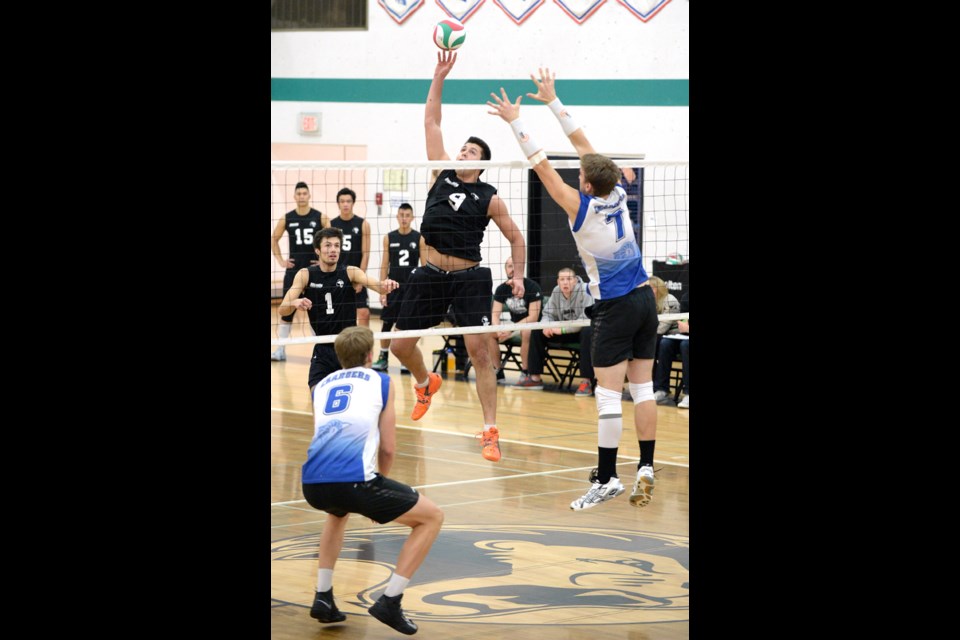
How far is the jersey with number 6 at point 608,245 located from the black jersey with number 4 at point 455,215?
5.30 ft

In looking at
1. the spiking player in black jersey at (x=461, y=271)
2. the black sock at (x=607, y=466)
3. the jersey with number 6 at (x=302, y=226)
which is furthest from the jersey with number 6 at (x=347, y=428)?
the jersey with number 6 at (x=302, y=226)

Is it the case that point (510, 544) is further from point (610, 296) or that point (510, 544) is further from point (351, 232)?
point (351, 232)

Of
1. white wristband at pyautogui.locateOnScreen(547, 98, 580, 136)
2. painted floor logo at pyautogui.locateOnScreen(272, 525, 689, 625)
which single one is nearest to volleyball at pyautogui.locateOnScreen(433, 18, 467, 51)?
white wristband at pyautogui.locateOnScreen(547, 98, 580, 136)

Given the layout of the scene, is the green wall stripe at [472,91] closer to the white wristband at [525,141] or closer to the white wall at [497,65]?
the white wall at [497,65]

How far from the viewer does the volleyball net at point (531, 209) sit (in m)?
15.0

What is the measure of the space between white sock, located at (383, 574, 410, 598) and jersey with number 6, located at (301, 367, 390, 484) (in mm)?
470

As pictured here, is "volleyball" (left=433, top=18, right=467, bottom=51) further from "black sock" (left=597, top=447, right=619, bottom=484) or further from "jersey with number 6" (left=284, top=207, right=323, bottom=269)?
"jersey with number 6" (left=284, top=207, right=323, bottom=269)

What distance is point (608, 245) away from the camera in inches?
265

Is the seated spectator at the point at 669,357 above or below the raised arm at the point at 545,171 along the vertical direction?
below
